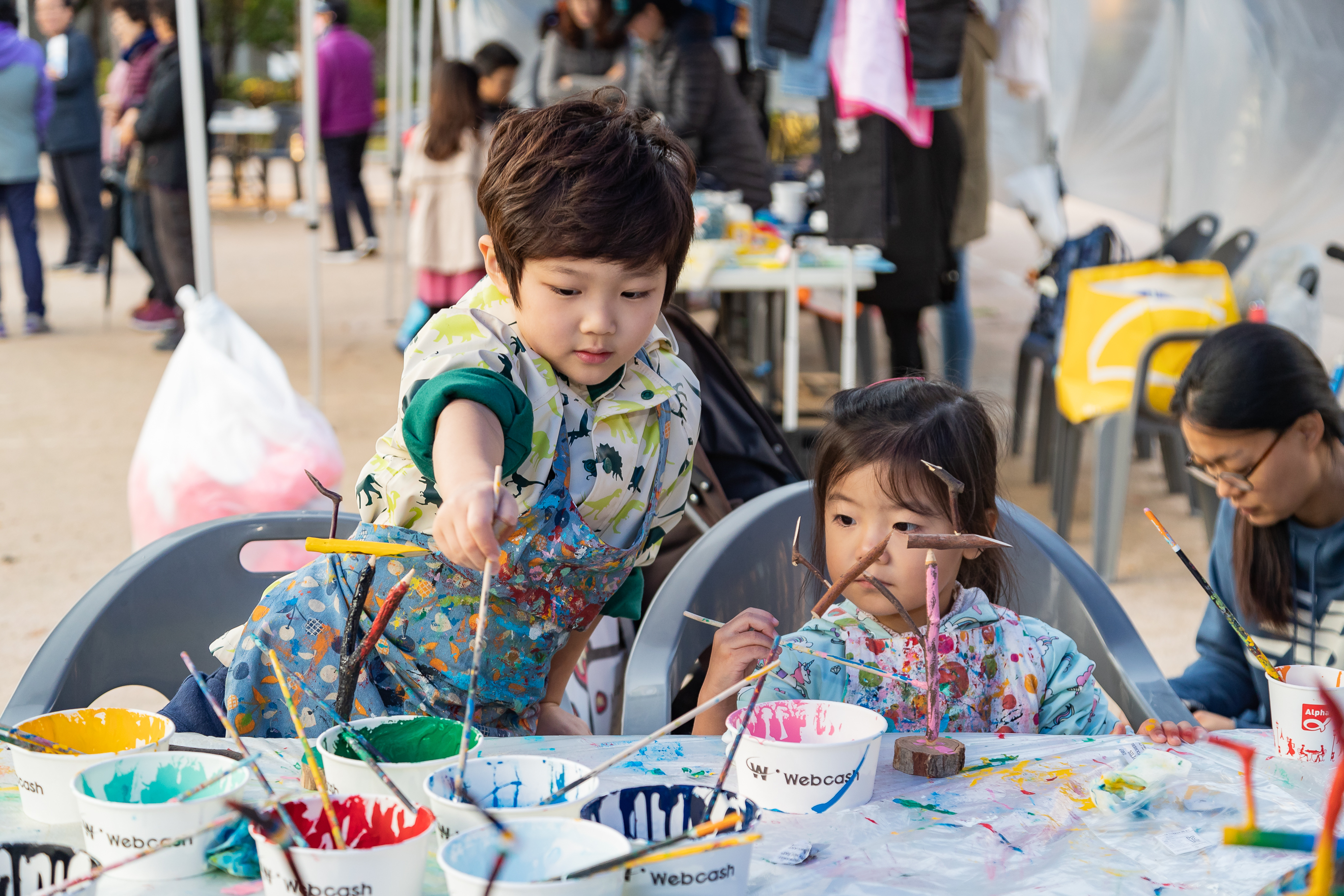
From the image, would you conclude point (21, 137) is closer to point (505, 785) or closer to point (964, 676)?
point (964, 676)

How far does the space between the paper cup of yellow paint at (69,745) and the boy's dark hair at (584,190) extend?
25.6 inches

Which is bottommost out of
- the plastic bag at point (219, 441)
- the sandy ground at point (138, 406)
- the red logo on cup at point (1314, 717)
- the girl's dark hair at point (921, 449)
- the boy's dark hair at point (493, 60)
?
the sandy ground at point (138, 406)

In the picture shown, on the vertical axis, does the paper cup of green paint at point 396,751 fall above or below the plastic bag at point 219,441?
above

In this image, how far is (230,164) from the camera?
51.8 feet

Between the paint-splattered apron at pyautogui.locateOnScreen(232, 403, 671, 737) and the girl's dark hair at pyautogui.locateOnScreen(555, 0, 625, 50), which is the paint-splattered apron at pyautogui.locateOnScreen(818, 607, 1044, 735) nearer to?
the paint-splattered apron at pyautogui.locateOnScreen(232, 403, 671, 737)

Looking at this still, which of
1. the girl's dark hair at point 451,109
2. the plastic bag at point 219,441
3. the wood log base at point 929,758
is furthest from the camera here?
the girl's dark hair at point 451,109

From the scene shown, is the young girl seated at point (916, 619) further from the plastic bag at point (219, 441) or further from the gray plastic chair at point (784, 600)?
the plastic bag at point (219, 441)

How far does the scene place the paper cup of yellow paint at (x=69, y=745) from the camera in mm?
1052

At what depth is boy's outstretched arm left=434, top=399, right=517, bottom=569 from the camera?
1063 millimetres

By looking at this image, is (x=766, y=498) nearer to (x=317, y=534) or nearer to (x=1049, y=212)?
(x=317, y=534)

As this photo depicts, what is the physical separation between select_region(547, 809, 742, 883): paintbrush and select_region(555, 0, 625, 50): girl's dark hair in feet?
20.6

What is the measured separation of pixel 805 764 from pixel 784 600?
38.7 inches

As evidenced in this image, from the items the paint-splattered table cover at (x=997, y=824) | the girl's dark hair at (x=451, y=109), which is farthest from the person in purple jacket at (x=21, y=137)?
the paint-splattered table cover at (x=997, y=824)

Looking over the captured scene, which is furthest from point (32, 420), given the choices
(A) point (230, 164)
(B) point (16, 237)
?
(A) point (230, 164)
